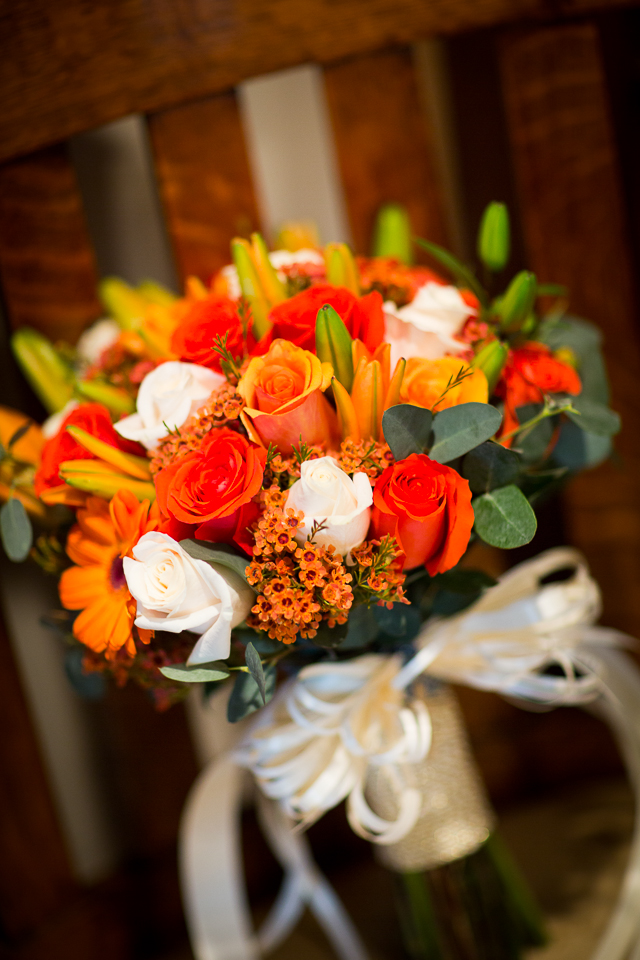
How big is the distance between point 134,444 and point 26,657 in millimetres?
452

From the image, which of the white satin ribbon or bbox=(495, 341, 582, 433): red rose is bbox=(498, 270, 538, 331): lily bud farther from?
the white satin ribbon

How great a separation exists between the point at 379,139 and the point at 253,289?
460 millimetres

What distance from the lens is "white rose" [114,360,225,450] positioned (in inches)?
23.3

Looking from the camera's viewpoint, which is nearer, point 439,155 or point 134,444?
point 134,444

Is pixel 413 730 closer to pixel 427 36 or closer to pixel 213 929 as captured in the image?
pixel 213 929

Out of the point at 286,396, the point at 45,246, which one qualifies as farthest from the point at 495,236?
the point at 45,246

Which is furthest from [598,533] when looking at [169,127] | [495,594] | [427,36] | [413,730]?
[169,127]

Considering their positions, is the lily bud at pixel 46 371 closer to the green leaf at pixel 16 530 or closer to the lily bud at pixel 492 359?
the green leaf at pixel 16 530

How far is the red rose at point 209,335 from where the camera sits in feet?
1.99

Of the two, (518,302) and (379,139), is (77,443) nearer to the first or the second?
(518,302)

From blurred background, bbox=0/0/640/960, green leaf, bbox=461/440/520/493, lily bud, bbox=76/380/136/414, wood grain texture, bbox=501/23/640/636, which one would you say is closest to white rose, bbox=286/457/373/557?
green leaf, bbox=461/440/520/493

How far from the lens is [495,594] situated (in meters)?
0.78

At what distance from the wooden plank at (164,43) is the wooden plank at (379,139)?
6cm

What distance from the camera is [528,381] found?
648 mm
